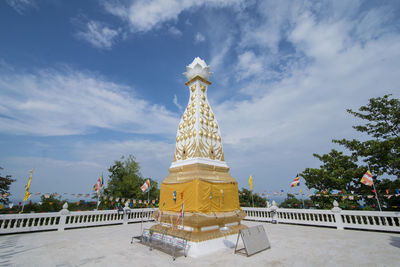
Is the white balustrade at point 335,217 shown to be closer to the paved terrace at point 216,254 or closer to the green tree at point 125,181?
the paved terrace at point 216,254

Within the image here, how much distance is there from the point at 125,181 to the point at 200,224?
511 inches

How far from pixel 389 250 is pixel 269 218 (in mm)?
6374

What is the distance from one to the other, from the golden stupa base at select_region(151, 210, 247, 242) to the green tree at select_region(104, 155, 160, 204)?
964cm

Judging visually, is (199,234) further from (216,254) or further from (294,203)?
(294,203)

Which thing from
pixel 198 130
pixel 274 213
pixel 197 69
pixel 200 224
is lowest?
pixel 274 213

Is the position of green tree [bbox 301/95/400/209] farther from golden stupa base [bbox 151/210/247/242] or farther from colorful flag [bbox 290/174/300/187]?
golden stupa base [bbox 151/210/247/242]

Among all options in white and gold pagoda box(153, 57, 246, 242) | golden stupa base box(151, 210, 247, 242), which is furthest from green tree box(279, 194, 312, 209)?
golden stupa base box(151, 210, 247, 242)

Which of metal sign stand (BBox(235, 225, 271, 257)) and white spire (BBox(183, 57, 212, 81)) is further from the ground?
white spire (BBox(183, 57, 212, 81))

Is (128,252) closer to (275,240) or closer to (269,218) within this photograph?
(275,240)

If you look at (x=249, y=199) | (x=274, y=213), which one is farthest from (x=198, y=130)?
(x=249, y=199)

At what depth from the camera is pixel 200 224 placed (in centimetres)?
555

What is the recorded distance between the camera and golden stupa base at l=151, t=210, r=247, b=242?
545 centimetres

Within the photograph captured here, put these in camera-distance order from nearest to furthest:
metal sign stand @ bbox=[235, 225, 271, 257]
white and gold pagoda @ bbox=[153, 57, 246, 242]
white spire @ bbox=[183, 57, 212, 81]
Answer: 1. metal sign stand @ bbox=[235, 225, 271, 257]
2. white and gold pagoda @ bbox=[153, 57, 246, 242]
3. white spire @ bbox=[183, 57, 212, 81]

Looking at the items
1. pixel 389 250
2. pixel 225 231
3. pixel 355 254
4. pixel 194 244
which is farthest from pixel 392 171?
pixel 194 244
